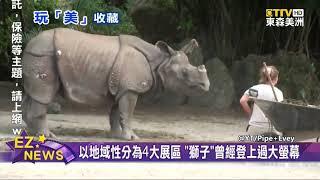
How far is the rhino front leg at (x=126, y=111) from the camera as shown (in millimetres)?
7664

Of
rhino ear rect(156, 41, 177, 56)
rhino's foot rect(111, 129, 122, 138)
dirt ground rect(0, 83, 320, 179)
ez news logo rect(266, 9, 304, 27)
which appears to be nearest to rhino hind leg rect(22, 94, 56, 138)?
dirt ground rect(0, 83, 320, 179)

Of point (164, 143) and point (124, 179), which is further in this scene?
point (164, 143)

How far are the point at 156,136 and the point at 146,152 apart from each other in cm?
146

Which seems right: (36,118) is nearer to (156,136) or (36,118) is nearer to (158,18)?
(156,136)

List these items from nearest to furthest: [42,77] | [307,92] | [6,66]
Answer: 1. [42,77]
2. [307,92]
3. [6,66]

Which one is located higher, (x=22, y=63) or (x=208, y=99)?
(x=22, y=63)

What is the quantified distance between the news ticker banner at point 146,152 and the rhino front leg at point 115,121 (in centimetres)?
110

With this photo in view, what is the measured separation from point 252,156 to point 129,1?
19.2ft

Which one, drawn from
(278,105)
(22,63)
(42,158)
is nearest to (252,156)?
(278,105)

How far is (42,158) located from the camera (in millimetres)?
6613

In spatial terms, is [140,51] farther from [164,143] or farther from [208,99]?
[208,99]

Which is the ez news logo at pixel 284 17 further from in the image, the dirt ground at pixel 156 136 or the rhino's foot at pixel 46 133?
the rhino's foot at pixel 46 133

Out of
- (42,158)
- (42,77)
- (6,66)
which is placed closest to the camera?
(42,158)

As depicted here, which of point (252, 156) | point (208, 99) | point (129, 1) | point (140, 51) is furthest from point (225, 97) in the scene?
point (252, 156)
